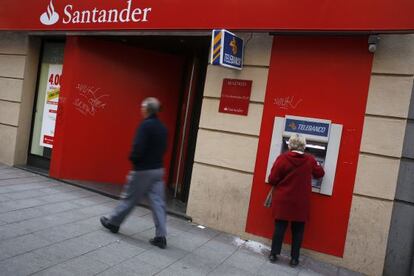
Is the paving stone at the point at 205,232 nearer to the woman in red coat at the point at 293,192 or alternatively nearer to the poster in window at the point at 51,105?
the woman in red coat at the point at 293,192

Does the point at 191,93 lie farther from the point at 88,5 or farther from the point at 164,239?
→ the point at 164,239

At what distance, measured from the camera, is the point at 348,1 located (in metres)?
5.10

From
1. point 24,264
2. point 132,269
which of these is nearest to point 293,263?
point 132,269

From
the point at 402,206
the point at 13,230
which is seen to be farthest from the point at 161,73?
the point at 402,206

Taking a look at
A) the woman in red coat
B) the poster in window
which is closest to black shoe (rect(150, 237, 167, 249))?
the woman in red coat

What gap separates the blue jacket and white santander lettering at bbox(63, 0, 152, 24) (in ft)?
8.28

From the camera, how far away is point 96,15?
7320 mm

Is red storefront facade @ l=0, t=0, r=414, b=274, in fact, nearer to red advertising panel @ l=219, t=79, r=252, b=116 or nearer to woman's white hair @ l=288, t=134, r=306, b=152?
red advertising panel @ l=219, t=79, r=252, b=116

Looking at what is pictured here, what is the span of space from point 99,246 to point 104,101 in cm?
402

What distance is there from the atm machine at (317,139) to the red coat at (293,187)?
1.36 ft

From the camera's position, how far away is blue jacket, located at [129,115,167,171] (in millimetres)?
4793

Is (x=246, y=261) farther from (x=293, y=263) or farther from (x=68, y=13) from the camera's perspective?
(x=68, y=13)

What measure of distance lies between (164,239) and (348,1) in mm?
3478

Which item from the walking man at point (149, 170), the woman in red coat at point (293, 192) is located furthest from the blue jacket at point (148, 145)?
the woman in red coat at point (293, 192)
